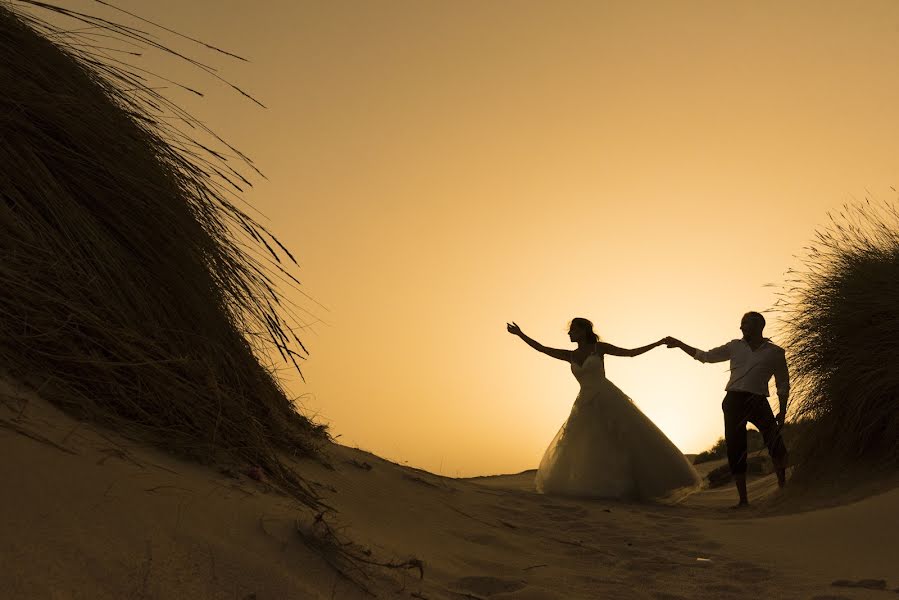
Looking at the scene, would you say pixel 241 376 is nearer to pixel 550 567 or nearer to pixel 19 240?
pixel 19 240

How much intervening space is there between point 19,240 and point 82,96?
2.55ft

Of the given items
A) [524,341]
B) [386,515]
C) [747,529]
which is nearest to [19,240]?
[386,515]

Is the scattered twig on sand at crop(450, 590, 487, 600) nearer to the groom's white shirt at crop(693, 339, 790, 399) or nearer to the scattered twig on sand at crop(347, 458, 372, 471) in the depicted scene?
the scattered twig on sand at crop(347, 458, 372, 471)

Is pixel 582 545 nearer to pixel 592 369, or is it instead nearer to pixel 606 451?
pixel 606 451

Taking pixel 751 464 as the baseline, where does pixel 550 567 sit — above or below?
below

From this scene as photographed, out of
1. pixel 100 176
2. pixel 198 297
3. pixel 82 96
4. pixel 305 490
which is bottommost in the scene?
pixel 305 490

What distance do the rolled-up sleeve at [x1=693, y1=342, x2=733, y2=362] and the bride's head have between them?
1.20 m

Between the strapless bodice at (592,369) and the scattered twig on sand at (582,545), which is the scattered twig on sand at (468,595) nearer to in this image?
the scattered twig on sand at (582,545)

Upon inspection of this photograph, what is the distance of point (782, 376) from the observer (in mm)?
6562

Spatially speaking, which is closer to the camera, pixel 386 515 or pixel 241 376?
pixel 241 376

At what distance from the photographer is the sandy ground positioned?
1.58 m

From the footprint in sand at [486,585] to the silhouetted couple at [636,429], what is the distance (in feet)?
14.8

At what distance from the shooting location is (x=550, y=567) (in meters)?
3.45

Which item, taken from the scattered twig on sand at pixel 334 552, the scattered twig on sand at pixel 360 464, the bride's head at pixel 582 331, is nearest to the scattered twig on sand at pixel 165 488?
the scattered twig on sand at pixel 334 552
